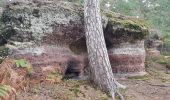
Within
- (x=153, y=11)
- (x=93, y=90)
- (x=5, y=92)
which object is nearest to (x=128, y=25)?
(x=93, y=90)

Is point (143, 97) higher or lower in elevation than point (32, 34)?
lower

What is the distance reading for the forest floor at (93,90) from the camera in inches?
352

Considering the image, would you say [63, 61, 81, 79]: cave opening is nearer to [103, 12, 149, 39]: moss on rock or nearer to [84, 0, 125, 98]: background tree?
[84, 0, 125, 98]: background tree

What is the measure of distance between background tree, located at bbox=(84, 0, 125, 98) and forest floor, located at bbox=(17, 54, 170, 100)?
332 millimetres

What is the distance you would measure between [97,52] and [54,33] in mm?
1621

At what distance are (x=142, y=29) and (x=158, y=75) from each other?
2.52 m

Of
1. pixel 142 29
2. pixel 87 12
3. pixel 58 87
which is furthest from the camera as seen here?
pixel 142 29

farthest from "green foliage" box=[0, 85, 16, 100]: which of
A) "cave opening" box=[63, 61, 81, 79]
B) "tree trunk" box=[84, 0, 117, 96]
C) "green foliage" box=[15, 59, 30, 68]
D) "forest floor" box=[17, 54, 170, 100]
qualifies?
"cave opening" box=[63, 61, 81, 79]

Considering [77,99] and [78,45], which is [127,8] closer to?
[78,45]

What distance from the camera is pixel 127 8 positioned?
2292cm

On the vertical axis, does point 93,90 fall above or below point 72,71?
below

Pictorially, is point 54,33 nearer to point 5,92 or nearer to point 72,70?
point 72,70

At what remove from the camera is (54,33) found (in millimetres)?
10602

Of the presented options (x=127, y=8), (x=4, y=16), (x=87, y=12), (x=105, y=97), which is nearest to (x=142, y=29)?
(x=87, y=12)
